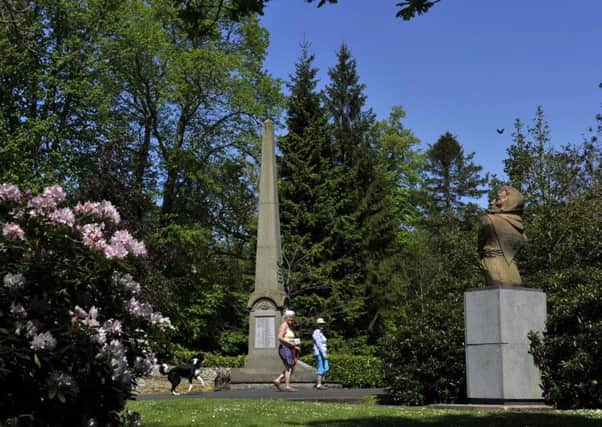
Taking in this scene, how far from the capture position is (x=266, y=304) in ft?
76.6

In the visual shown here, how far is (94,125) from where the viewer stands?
103ft

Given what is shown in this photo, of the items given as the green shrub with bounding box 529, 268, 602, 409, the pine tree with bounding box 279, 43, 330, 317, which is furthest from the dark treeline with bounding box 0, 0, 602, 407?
the green shrub with bounding box 529, 268, 602, 409

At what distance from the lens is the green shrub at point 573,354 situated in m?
11.5

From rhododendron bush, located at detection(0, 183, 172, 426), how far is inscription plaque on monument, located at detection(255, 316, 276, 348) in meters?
17.4

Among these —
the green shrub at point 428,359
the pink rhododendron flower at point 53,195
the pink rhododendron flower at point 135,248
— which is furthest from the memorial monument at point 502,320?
the pink rhododendron flower at point 53,195

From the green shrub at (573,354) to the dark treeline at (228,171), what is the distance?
6.98 metres

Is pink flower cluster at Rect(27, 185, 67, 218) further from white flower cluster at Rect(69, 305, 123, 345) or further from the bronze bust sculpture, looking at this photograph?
the bronze bust sculpture

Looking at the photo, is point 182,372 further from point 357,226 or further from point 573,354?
point 357,226

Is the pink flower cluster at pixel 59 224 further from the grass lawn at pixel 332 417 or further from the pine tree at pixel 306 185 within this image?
Answer: the pine tree at pixel 306 185

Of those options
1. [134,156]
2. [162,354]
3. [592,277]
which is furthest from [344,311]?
[162,354]

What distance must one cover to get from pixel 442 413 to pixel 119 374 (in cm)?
639

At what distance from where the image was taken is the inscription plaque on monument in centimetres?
2317

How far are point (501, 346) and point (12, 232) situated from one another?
8.04m

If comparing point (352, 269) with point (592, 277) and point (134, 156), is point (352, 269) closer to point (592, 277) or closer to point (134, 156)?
point (134, 156)
